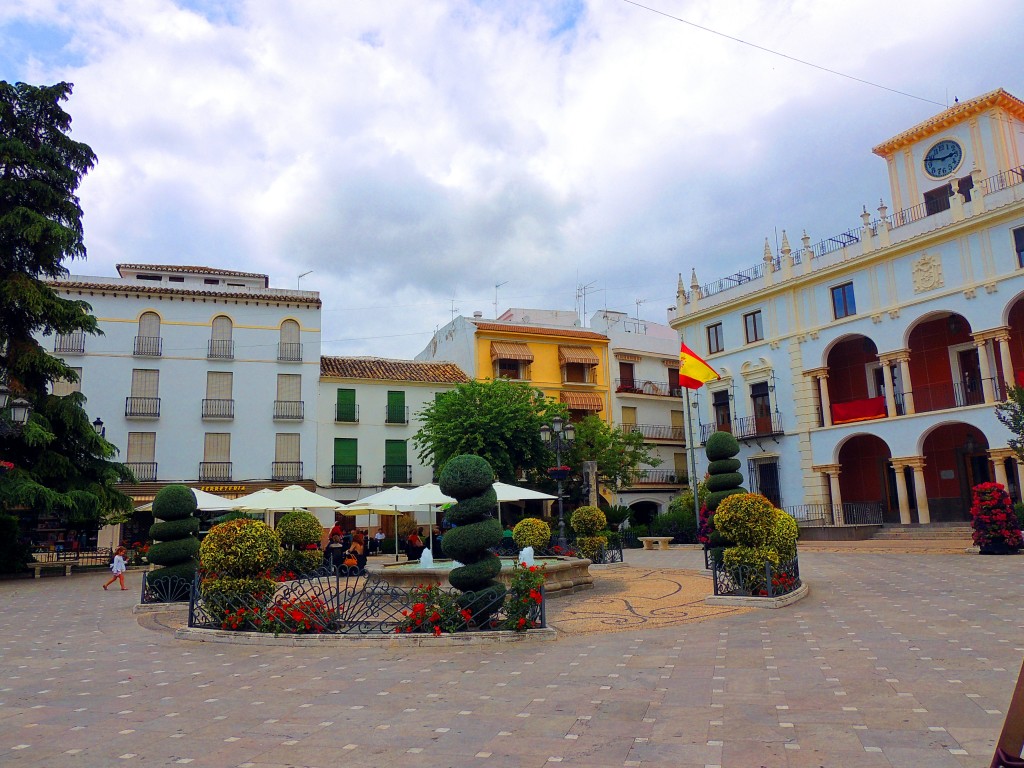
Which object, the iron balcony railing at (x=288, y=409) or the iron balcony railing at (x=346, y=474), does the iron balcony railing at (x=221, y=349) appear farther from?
the iron balcony railing at (x=346, y=474)

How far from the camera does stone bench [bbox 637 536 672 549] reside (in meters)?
30.1

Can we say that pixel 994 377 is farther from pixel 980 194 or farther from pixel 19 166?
pixel 19 166

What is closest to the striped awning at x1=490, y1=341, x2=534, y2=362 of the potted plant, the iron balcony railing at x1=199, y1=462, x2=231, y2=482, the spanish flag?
the spanish flag

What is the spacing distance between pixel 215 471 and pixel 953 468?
104 feet

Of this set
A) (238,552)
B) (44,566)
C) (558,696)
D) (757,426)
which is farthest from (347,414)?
(558,696)

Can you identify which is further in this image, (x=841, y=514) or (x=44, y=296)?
(x=841, y=514)

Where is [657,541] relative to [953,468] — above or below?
below

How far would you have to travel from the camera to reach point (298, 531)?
1925 centimetres

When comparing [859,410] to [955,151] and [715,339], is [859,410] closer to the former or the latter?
[715,339]

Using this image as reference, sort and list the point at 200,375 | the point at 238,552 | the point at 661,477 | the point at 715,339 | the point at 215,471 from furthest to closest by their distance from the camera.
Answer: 1. the point at 661,477
2. the point at 715,339
3. the point at 200,375
4. the point at 215,471
5. the point at 238,552

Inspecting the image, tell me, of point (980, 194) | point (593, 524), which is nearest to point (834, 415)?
point (980, 194)

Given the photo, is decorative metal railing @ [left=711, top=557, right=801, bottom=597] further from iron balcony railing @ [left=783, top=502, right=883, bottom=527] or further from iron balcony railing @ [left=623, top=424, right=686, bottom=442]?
iron balcony railing @ [left=623, top=424, right=686, bottom=442]

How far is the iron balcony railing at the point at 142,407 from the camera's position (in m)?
32.4

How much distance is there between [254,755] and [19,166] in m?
24.5
